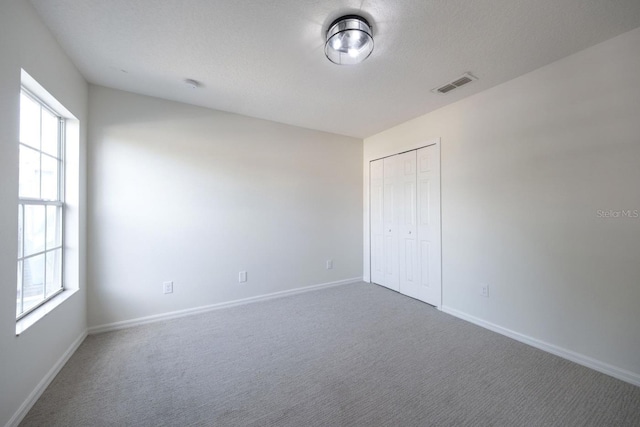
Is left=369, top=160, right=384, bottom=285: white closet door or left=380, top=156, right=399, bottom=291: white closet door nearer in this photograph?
left=380, top=156, right=399, bottom=291: white closet door

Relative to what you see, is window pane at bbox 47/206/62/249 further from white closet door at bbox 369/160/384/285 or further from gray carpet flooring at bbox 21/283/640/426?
white closet door at bbox 369/160/384/285

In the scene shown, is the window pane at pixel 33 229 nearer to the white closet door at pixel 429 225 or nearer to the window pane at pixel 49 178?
the window pane at pixel 49 178

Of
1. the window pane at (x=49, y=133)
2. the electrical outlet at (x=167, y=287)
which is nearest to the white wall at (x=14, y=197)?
the window pane at (x=49, y=133)

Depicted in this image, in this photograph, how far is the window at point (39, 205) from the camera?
1.64 m

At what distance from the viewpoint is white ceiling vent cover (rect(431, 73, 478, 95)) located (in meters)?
2.30

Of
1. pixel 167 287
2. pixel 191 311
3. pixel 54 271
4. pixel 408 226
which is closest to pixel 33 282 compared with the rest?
pixel 54 271

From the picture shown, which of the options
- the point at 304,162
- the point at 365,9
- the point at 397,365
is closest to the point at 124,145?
the point at 304,162

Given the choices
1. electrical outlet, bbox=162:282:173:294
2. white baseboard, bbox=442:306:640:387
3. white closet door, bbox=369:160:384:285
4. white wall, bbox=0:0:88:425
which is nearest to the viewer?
white wall, bbox=0:0:88:425

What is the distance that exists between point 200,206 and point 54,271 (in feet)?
Answer: 4.39

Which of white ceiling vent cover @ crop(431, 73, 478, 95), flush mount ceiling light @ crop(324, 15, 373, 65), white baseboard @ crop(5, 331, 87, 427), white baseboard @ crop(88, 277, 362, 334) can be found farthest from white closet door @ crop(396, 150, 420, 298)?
white baseboard @ crop(5, 331, 87, 427)

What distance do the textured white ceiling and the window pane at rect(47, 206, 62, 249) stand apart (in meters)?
1.31

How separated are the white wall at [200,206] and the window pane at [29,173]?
662 mm

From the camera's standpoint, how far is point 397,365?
6.34ft

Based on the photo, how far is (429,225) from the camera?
3148mm
